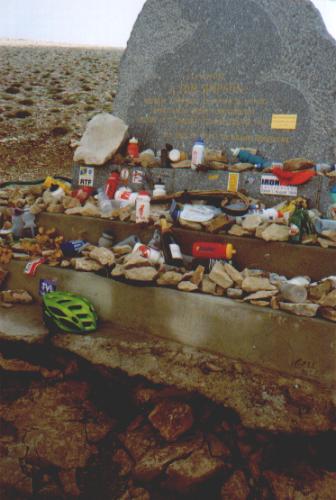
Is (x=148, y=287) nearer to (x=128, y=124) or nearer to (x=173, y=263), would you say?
(x=173, y=263)

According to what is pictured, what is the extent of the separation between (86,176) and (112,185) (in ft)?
1.55

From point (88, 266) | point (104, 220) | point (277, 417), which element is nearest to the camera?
point (277, 417)

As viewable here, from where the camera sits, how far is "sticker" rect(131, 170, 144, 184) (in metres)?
4.84

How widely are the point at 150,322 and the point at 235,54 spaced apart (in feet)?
10.8

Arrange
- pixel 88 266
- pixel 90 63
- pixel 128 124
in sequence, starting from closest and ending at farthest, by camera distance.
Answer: pixel 88 266, pixel 128 124, pixel 90 63

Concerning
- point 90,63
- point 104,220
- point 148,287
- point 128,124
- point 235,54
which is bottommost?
point 148,287

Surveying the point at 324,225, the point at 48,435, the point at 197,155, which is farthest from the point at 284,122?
the point at 48,435

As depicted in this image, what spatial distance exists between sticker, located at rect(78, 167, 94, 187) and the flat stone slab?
1919mm

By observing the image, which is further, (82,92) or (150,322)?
(82,92)

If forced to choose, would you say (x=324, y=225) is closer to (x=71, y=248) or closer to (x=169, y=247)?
(x=169, y=247)

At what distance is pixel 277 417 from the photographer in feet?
8.35

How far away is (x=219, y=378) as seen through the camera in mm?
2822

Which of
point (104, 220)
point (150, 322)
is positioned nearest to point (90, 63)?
point (104, 220)

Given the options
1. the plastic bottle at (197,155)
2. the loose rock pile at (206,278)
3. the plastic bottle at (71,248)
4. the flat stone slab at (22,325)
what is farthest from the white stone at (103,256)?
the plastic bottle at (197,155)
